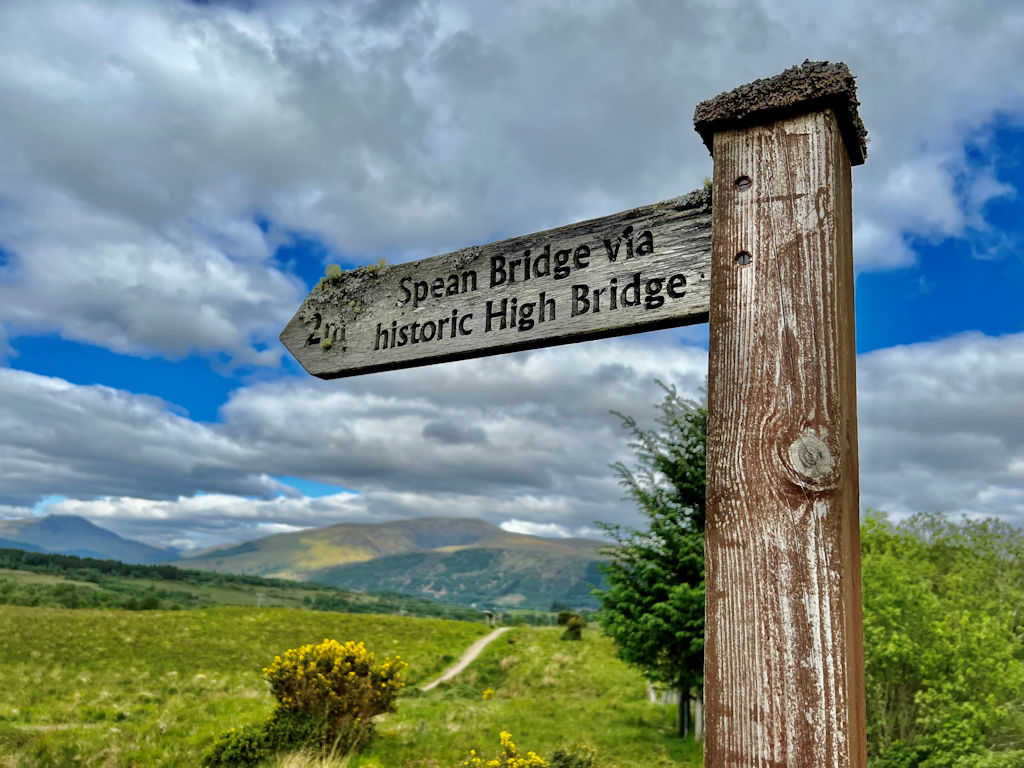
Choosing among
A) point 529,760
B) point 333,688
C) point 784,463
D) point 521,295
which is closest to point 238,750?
point 333,688

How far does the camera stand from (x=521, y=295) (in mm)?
2188

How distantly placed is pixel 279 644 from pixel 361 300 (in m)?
28.6

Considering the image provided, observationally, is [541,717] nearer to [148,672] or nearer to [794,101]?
[148,672]

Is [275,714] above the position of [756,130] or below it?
below

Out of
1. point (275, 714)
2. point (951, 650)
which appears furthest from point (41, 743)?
point (951, 650)

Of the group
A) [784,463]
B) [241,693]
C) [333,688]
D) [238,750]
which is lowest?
[241,693]

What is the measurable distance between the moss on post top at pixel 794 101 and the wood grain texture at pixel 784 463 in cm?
3

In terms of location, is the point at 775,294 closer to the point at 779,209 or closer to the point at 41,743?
the point at 779,209

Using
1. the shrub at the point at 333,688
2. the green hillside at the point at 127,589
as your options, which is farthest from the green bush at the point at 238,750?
the green hillside at the point at 127,589

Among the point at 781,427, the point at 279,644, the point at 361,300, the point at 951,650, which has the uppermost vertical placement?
the point at 361,300

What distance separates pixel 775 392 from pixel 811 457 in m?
0.16

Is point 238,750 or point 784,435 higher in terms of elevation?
point 784,435

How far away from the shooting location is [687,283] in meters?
1.84

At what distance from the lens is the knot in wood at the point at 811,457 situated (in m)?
1.34
